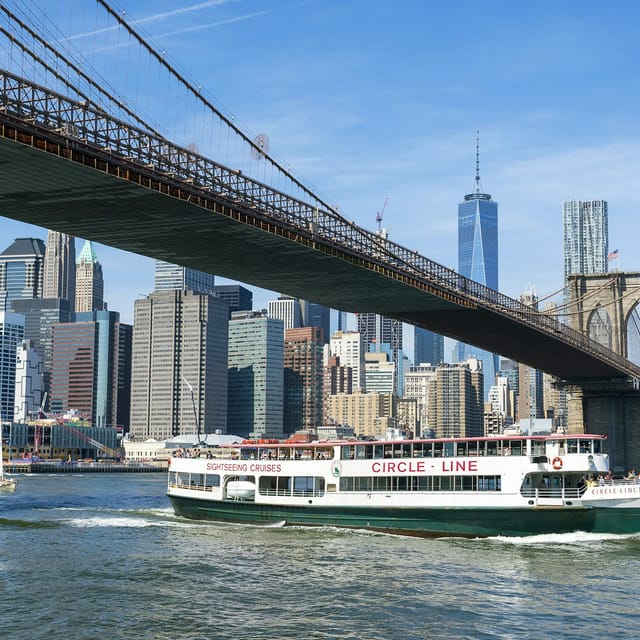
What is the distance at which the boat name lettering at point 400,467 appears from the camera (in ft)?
146

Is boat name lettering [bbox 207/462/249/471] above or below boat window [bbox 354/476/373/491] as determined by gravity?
above

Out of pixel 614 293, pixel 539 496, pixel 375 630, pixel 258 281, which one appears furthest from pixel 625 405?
pixel 375 630

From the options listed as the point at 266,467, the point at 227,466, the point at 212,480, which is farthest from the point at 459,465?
the point at 212,480

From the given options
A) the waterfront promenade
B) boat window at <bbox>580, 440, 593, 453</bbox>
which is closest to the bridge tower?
boat window at <bbox>580, 440, 593, 453</bbox>

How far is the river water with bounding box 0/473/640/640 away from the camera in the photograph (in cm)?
2608

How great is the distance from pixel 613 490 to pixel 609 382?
180 feet

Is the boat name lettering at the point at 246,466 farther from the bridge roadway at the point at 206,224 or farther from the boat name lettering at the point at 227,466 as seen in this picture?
the bridge roadway at the point at 206,224

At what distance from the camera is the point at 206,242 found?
5659 centimetres

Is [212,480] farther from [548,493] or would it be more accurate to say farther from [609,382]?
[609,382]

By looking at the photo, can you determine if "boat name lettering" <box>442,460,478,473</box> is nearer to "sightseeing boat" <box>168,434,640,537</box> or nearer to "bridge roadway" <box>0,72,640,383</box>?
"sightseeing boat" <box>168,434,640,537</box>

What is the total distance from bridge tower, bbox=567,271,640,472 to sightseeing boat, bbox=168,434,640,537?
4668 centimetres

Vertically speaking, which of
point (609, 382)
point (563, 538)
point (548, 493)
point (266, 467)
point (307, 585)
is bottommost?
point (307, 585)

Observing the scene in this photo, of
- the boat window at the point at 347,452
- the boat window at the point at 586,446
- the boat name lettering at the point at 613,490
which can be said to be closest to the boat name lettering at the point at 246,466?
the boat window at the point at 347,452

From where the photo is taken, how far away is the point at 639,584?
32.2 m
